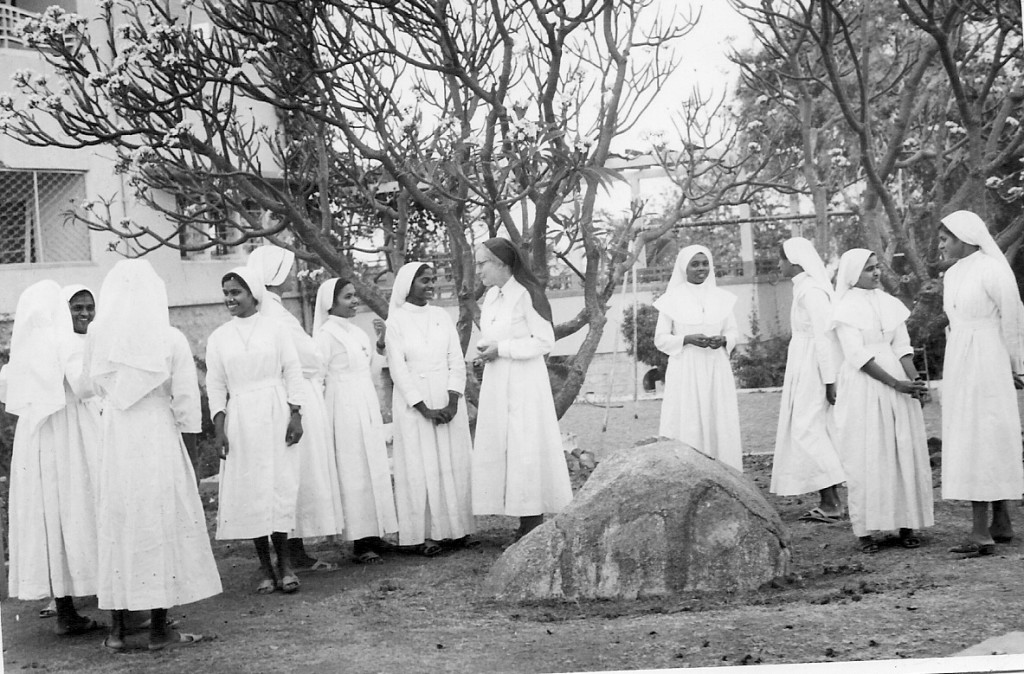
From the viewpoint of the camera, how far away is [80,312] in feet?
16.1

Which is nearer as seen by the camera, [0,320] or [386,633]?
[386,633]

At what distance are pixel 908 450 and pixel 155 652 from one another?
349 centimetres

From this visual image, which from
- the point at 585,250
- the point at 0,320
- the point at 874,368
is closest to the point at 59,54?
the point at 0,320

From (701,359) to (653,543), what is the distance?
209cm

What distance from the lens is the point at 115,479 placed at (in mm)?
4262

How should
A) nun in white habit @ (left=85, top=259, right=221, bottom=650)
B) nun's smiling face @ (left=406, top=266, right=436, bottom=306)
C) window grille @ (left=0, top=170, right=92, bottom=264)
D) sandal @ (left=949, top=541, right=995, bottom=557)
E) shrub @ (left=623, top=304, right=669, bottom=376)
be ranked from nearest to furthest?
1. nun in white habit @ (left=85, top=259, right=221, bottom=650)
2. sandal @ (left=949, top=541, right=995, bottom=557)
3. window grille @ (left=0, top=170, right=92, bottom=264)
4. nun's smiling face @ (left=406, top=266, right=436, bottom=306)
5. shrub @ (left=623, top=304, right=669, bottom=376)

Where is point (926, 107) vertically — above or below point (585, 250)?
above

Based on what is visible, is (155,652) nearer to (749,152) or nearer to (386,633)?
(386,633)

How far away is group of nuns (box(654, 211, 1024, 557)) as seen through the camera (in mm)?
4941

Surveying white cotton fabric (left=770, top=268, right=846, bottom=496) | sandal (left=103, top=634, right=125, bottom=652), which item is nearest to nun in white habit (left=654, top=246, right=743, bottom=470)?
white cotton fabric (left=770, top=268, right=846, bottom=496)

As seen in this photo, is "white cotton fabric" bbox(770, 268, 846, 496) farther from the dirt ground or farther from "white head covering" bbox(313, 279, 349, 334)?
"white head covering" bbox(313, 279, 349, 334)

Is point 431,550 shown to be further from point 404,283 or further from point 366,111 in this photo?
point 366,111

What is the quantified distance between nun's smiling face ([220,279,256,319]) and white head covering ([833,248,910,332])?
2830 millimetres

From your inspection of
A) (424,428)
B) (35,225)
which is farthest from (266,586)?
(35,225)
